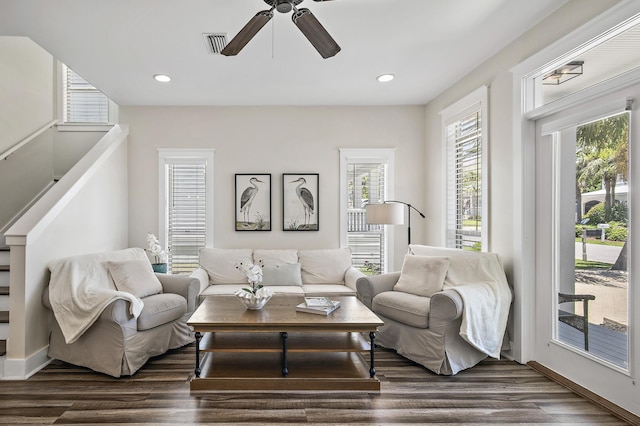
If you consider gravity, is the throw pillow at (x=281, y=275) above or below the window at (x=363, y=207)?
below

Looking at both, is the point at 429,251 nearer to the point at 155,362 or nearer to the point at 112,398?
the point at 155,362

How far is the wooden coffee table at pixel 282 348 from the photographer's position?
263 cm

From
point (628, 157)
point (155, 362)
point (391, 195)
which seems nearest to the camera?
point (628, 157)

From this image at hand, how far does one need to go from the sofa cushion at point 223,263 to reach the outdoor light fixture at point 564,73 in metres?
3.45

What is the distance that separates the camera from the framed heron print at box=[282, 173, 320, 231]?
488 centimetres

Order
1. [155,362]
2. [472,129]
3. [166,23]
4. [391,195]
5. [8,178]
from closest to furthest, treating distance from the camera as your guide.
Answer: [166,23]
[155,362]
[472,129]
[8,178]
[391,195]

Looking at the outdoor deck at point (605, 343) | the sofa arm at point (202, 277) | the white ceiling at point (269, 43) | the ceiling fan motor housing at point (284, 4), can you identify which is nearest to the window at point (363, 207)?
the white ceiling at point (269, 43)

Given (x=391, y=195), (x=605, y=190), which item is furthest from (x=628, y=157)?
(x=391, y=195)

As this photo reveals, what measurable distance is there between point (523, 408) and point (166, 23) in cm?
372

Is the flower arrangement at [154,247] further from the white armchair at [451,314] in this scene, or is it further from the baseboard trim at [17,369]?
the white armchair at [451,314]

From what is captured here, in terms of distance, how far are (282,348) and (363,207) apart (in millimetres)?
2639

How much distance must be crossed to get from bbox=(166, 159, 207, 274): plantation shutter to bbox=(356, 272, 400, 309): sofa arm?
2322 mm

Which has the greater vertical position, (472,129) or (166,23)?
(166,23)

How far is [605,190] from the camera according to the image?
250cm
